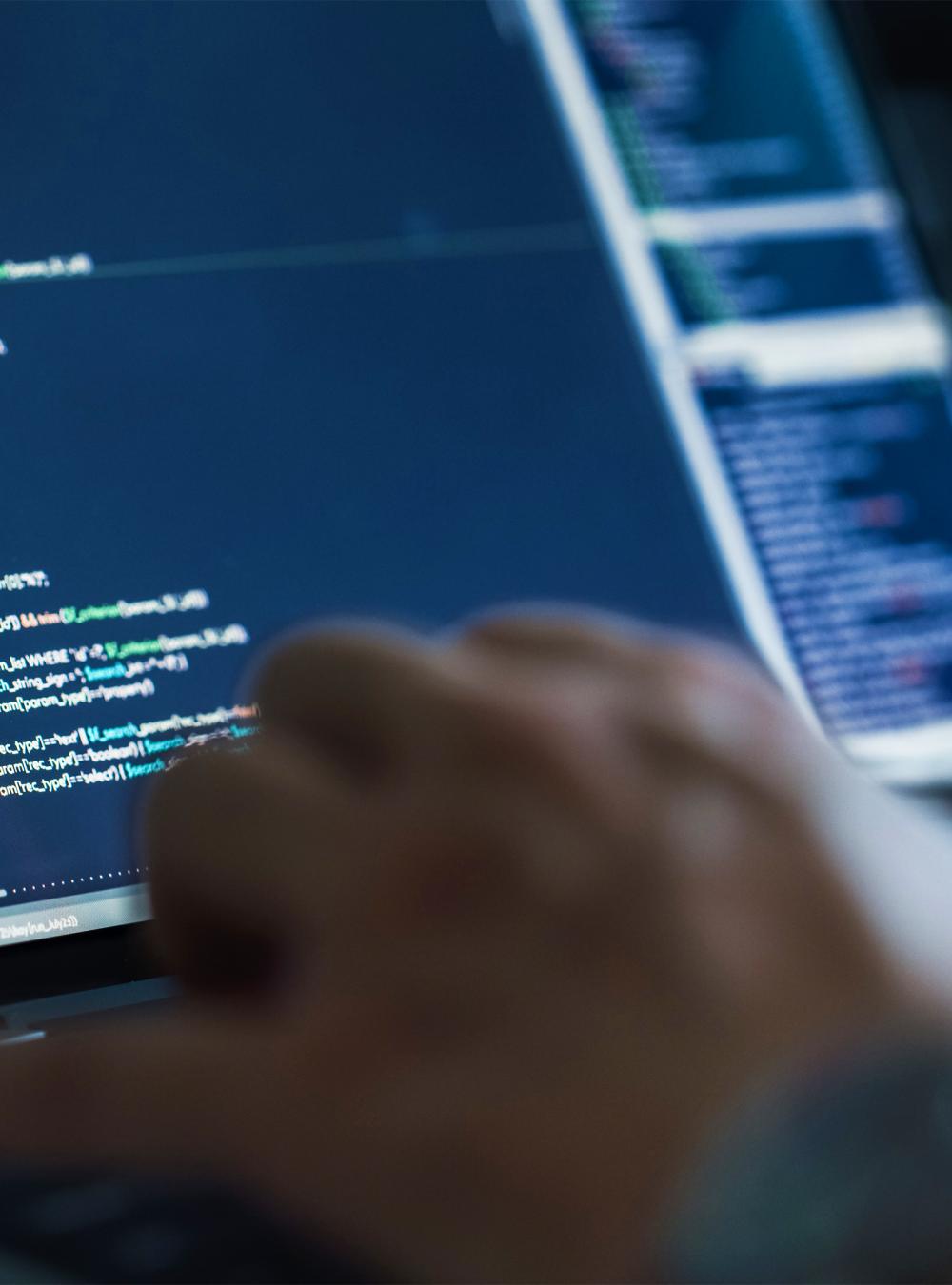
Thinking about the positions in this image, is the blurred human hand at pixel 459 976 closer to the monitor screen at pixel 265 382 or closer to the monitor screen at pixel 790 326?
the monitor screen at pixel 265 382

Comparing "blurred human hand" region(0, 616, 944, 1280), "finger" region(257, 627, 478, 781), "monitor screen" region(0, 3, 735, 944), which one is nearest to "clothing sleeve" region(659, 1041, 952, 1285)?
"blurred human hand" region(0, 616, 944, 1280)

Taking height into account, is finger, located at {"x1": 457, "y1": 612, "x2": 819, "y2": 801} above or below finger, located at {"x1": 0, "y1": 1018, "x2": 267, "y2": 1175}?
above

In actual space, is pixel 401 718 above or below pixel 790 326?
below

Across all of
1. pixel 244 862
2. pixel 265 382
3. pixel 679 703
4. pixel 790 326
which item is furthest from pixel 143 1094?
pixel 790 326

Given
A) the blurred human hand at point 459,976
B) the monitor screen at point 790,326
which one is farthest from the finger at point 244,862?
the monitor screen at point 790,326

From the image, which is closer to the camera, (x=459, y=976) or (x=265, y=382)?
(x=459, y=976)

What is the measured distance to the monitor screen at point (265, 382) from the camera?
Answer: 458 millimetres

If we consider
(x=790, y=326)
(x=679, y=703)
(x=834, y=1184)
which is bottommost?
(x=834, y=1184)

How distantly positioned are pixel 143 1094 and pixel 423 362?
336 mm

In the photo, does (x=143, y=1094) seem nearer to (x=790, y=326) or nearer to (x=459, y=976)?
(x=459, y=976)

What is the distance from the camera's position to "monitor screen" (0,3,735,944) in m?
0.46

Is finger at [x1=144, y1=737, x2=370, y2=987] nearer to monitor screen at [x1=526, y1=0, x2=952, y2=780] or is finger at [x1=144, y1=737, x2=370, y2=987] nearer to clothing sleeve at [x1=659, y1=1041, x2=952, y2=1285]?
clothing sleeve at [x1=659, y1=1041, x2=952, y2=1285]

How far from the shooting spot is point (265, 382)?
507 mm

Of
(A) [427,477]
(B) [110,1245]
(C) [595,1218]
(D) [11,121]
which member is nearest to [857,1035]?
(C) [595,1218]
